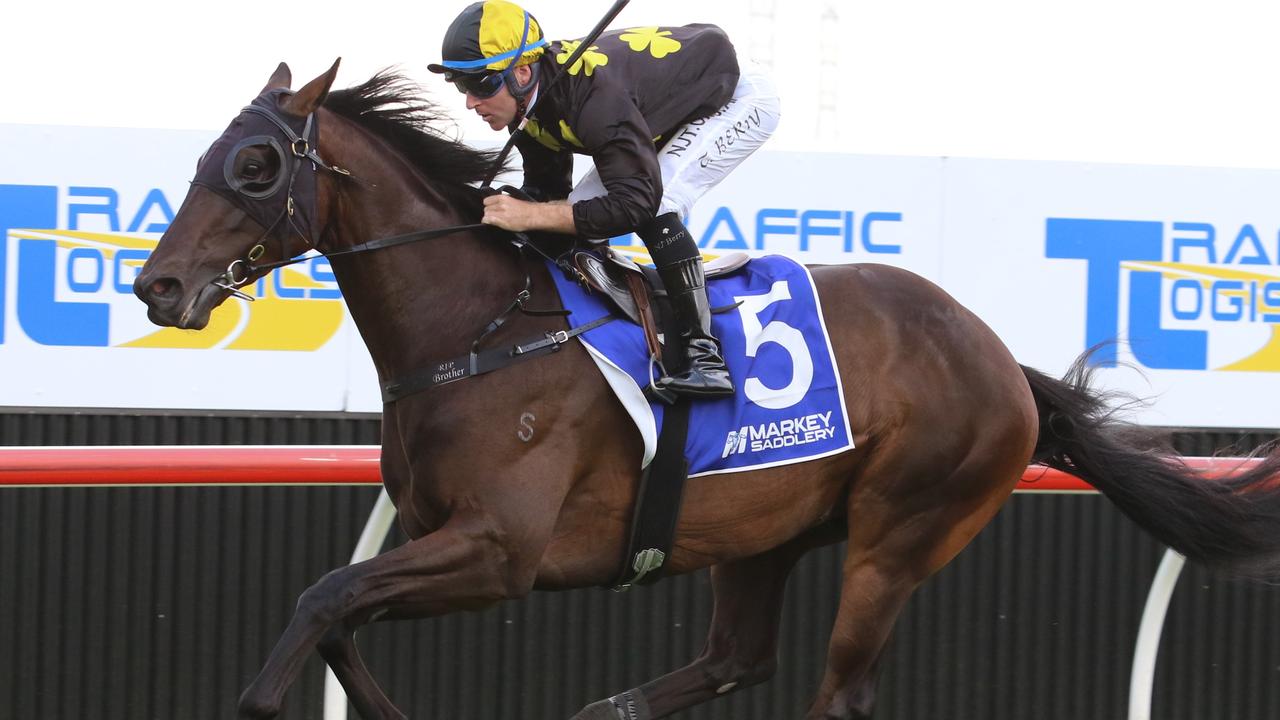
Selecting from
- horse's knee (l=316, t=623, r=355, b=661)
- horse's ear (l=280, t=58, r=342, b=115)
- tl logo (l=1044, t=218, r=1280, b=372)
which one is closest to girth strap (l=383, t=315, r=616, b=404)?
horse's knee (l=316, t=623, r=355, b=661)

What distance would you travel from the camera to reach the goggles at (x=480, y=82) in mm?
3100

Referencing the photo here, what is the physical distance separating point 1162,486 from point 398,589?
2.04 m

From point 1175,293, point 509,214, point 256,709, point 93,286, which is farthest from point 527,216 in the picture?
point 1175,293

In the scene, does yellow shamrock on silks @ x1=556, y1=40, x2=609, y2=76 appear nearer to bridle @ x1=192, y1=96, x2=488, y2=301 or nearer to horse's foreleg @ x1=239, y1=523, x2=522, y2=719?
bridle @ x1=192, y1=96, x2=488, y2=301

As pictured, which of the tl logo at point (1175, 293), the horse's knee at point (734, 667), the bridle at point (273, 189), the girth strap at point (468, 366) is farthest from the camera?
the tl logo at point (1175, 293)

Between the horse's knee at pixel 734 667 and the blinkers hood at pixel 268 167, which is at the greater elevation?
the blinkers hood at pixel 268 167

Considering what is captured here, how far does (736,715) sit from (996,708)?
2.67 feet

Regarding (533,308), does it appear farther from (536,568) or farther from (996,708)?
(996,708)

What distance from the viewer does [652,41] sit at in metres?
3.37

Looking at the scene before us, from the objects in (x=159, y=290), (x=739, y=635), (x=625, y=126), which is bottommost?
(x=739, y=635)

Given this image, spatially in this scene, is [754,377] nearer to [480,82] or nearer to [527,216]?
[527,216]

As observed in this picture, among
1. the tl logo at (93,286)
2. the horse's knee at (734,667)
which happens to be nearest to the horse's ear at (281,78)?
the tl logo at (93,286)

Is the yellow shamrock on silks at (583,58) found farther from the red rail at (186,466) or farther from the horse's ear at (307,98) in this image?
the red rail at (186,466)

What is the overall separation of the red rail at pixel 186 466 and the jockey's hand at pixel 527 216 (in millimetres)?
896
